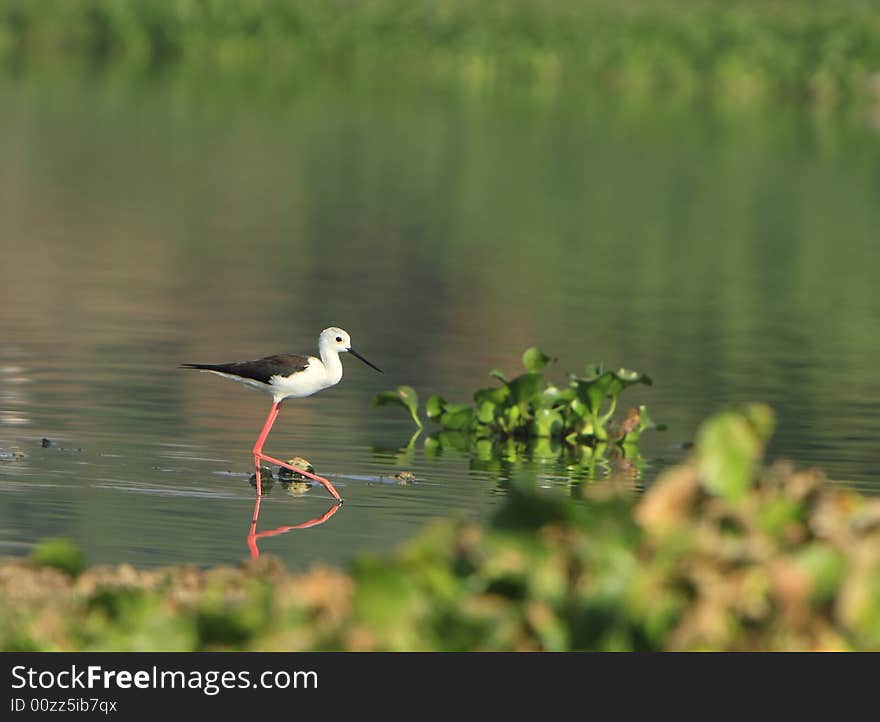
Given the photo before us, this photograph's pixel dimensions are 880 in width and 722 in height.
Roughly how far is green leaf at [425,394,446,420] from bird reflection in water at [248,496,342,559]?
2691mm

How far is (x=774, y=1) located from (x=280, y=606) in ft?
228

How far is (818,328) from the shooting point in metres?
20.9

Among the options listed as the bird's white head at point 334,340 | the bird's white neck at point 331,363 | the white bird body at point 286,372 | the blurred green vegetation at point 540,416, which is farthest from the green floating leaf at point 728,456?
the blurred green vegetation at point 540,416

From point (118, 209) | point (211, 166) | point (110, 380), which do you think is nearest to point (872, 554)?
point (110, 380)

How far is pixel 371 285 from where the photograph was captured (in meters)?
22.6

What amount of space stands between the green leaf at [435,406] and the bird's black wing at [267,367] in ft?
5.96

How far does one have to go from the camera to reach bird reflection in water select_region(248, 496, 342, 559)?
10.6 metres

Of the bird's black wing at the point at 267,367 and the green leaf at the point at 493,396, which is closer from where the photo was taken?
the bird's black wing at the point at 267,367

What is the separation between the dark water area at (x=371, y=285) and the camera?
12242 mm

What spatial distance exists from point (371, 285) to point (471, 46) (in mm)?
34330

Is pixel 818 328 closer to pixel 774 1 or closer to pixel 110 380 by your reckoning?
pixel 110 380

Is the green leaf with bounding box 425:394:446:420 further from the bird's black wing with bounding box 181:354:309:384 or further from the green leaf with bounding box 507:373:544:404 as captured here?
the bird's black wing with bounding box 181:354:309:384

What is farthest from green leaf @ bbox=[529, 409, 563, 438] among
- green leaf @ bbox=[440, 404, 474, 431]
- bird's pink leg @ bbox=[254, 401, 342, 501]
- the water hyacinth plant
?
bird's pink leg @ bbox=[254, 401, 342, 501]

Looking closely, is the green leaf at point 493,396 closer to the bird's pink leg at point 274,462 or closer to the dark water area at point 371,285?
the dark water area at point 371,285
